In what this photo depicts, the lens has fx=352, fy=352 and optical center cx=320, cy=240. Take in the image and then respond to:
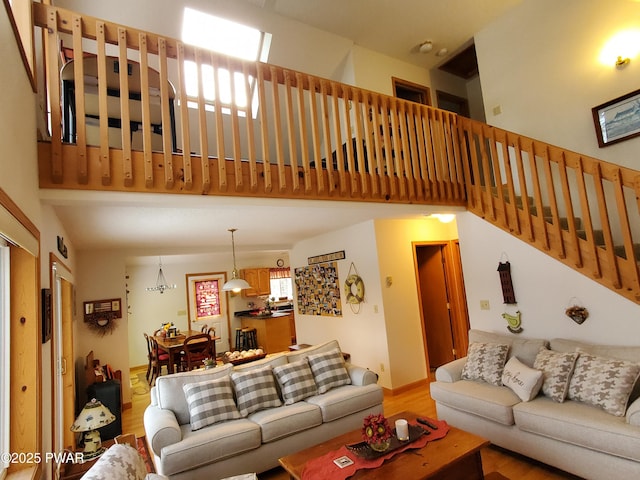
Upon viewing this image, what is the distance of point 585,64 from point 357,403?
179 inches

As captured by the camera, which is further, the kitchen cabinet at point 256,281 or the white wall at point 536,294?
the kitchen cabinet at point 256,281

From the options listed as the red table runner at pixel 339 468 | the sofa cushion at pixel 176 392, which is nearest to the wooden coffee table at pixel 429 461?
the red table runner at pixel 339 468

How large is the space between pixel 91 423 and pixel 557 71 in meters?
5.89

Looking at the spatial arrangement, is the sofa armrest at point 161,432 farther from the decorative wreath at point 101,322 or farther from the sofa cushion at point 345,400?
the decorative wreath at point 101,322

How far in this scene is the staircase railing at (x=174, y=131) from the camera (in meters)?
2.17

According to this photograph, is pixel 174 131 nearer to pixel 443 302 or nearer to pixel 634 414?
pixel 634 414

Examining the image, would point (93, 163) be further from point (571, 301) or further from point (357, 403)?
point (571, 301)

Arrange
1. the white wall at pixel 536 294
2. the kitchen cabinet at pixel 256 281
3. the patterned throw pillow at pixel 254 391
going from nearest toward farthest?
the white wall at pixel 536 294 < the patterned throw pillow at pixel 254 391 < the kitchen cabinet at pixel 256 281

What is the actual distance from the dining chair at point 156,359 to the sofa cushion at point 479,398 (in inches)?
180

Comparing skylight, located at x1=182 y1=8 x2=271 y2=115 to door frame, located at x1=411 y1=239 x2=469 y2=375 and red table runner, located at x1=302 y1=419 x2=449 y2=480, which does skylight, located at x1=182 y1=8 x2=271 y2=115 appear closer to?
door frame, located at x1=411 y1=239 x2=469 y2=375

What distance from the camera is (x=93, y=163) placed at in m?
2.22

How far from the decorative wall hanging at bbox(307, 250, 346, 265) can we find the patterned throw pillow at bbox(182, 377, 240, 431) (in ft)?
8.82

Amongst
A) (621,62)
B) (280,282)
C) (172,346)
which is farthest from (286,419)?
(280,282)

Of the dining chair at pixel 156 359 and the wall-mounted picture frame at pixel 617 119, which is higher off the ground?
the wall-mounted picture frame at pixel 617 119
